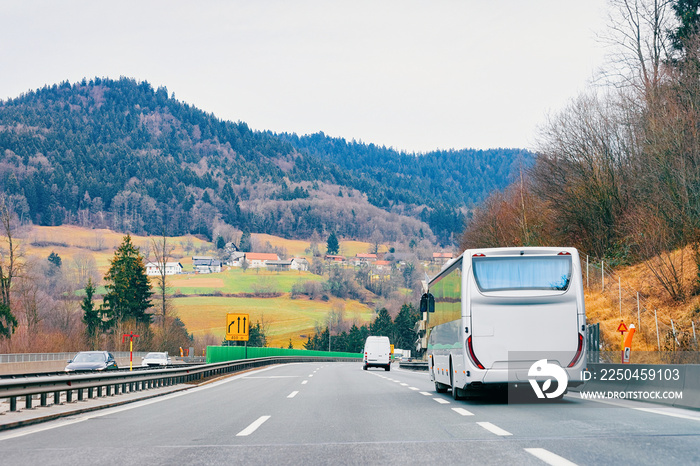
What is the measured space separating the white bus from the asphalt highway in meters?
0.79

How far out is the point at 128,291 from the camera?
91.6m

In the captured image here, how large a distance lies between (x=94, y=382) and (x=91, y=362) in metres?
16.8

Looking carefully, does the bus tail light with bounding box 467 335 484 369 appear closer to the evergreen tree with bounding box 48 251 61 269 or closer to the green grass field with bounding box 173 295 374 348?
the green grass field with bounding box 173 295 374 348

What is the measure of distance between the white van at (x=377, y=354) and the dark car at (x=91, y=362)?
20024mm

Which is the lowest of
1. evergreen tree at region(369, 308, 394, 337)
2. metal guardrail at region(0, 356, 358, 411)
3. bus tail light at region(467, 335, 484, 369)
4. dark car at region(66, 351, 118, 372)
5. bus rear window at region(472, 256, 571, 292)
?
evergreen tree at region(369, 308, 394, 337)

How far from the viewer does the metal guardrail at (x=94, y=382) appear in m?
12.8

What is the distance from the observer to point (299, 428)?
1059 centimetres

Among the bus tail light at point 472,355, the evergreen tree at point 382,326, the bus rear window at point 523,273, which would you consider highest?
the bus rear window at point 523,273

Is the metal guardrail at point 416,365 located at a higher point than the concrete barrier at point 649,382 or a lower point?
lower

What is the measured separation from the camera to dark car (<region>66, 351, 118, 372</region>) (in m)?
31.2

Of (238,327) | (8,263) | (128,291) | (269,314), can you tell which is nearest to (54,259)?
(269,314)

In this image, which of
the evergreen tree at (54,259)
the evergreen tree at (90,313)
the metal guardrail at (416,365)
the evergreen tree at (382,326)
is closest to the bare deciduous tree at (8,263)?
the evergreen tree at (90,313)

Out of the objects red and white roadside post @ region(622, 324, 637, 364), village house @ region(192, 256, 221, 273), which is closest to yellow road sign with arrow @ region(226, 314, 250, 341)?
red and white roadside post @ region(622, 324, 637, 364)

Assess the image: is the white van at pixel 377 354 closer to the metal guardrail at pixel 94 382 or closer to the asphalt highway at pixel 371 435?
the metal guardrail at pixel 94 382
